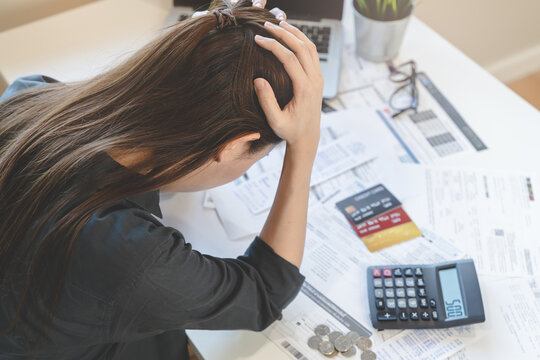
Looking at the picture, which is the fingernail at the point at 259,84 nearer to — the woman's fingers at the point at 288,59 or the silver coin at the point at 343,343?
the woman's fingers at the point at 288,59

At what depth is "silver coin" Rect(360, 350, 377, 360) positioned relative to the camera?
0.80 meters

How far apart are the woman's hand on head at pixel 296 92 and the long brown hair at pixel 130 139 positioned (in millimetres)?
18

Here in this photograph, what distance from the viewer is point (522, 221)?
963mm

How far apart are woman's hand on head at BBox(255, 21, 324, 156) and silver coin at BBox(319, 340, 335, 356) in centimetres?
31

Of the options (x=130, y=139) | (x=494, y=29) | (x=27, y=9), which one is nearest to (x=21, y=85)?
(x=130, y=139)

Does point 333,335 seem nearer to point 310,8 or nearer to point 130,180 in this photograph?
point 130,180

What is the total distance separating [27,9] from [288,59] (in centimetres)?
97

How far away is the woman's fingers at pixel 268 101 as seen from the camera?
705 millimetres

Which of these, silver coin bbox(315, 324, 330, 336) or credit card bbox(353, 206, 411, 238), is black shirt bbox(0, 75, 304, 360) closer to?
silver coin bbox(315, 324, 330, 336)

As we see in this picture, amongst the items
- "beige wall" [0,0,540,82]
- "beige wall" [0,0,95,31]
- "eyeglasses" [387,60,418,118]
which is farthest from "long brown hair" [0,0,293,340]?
"beige wall" [0,0,540,82]

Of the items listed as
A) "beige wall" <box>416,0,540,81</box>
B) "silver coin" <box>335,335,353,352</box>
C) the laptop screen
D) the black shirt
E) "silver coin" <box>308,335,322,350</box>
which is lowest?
"beige wall" <box>416,0,540,81</box>

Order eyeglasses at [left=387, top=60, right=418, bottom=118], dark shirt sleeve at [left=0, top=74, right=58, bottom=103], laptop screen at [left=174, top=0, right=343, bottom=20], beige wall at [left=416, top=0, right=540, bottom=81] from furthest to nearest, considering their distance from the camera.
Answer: beige wall at [left=416, top=0, right=540, bottom=81]
laptop screen at [left=174, top=0, right=343, bottom=20]
eyeglasses at [left=387, top=60, right=418, bottom=118]
dark shirt sleeve at [left=0, top=74, right=58, bottom=103]

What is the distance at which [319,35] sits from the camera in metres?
1.27

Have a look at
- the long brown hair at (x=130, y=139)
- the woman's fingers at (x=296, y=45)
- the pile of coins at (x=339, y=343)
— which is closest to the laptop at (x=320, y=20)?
the woman's fingers at (x=296, y=45)
